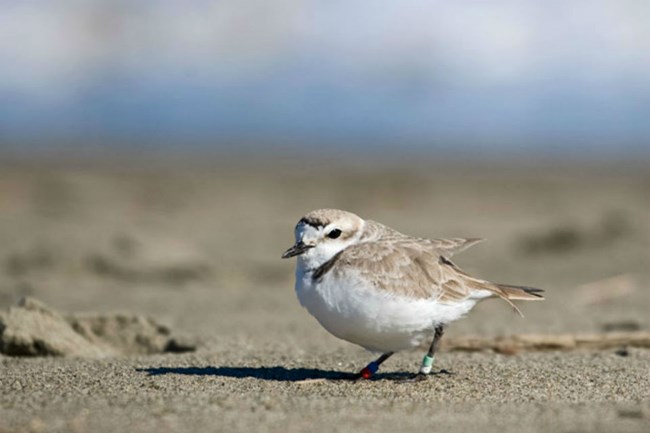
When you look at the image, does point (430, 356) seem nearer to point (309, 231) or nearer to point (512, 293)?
point (512, 293)

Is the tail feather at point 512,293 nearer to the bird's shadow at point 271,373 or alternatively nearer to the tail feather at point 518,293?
the tail feather at point 518,293

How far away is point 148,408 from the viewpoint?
473 cm

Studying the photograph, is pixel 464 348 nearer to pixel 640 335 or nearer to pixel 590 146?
pixel 640 335

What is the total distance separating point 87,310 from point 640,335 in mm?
4538

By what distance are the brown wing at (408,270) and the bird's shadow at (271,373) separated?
562 mm

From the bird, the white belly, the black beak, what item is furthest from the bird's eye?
the white belly

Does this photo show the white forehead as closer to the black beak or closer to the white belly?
the black beak

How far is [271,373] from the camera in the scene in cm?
583

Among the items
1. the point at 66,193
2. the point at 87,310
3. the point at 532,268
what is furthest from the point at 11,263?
the point at 66,193

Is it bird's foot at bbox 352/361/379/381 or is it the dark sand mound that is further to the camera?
the dark sand mound

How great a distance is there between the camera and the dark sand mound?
21.1ft

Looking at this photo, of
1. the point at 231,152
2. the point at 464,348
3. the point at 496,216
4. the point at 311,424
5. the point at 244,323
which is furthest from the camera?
the point at 231,152

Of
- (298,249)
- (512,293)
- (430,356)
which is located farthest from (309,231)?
(512,293)

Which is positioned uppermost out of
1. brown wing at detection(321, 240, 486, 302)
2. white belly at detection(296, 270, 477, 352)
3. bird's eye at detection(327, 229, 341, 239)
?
bird's eye at detection(327, 229, 341, 239)
